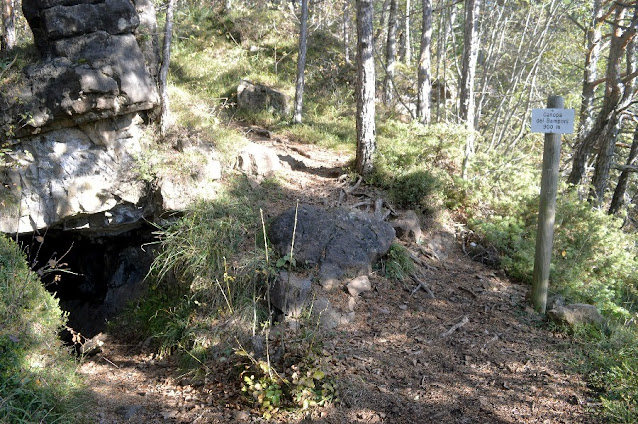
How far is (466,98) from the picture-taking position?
8.67 metres

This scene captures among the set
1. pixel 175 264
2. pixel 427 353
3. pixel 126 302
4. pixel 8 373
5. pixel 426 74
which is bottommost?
pixel 126 302

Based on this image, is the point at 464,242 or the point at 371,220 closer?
the point at 371,220

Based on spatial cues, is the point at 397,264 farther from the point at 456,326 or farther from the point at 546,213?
the point at 546,213

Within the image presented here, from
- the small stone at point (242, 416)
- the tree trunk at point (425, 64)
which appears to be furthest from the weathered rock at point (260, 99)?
the small stone at point (242, 416)

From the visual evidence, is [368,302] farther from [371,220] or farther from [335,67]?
[335,67]

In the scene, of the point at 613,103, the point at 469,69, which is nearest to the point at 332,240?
the point at 469,69

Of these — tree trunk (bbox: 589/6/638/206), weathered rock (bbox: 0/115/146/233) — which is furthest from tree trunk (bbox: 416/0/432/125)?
weathered rock (bbox: 0/115/146/233)

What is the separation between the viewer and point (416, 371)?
14.8 ft

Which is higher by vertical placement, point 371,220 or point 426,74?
point 426,74

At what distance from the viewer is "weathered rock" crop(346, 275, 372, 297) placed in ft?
18.7

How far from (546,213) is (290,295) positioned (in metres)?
3.23

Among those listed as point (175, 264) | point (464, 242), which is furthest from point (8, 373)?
point (464, 242)

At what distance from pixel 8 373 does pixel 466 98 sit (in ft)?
27.1

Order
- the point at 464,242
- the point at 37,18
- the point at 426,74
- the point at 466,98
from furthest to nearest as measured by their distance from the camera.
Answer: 1. the point at 426,74
2. the point at 466,98
3. the point at 464,242
4. the point at 37,18
